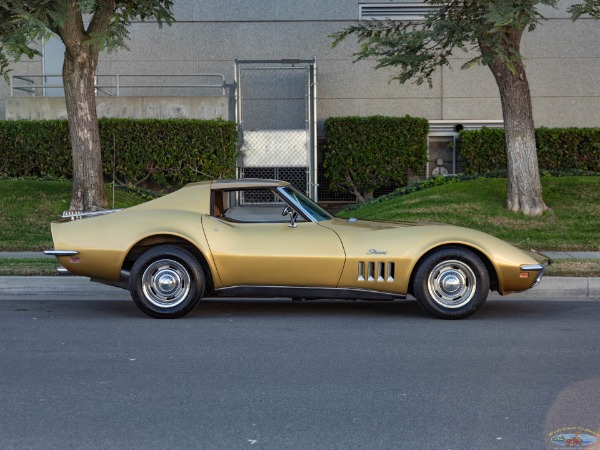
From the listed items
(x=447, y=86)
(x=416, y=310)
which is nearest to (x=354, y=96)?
(x=447, y=86)

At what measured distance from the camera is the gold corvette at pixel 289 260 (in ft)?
26.5

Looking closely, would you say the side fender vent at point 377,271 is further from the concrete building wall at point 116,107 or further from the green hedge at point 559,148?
the green hedge at point 559,148

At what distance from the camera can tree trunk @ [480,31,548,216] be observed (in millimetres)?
14664

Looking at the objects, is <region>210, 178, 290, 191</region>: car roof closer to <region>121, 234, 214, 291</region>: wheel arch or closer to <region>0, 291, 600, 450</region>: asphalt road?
<region>121, 234, 214, 291</region>: wheel arch

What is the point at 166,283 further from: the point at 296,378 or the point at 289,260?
the point at 296,378

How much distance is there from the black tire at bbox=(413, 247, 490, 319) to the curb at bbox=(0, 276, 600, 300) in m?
1.81

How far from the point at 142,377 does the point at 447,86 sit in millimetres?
17735

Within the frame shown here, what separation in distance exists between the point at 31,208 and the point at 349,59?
9892 mm

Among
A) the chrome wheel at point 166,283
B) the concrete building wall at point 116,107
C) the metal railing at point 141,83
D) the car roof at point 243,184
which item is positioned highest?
the metal railing at point 141,83

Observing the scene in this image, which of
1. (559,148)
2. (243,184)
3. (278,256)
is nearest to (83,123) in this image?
(243,184)

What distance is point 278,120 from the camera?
72.6 feet

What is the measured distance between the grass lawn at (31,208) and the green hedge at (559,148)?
8.80 metres

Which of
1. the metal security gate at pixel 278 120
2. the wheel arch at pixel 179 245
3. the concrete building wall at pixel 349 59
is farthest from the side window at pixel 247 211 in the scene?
the concrete building wall at pixel 349 59

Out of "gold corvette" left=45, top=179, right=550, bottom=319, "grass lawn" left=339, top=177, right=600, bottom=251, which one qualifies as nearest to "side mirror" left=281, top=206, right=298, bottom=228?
"gold corvette" left=45, top=179, right=550, bottom=319
